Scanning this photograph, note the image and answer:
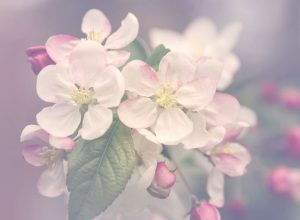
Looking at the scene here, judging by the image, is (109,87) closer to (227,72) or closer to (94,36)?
(94,36)

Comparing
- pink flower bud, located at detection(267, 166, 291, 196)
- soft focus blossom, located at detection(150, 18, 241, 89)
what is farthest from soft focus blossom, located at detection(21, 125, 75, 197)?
pink flower bud, located at detection(267, 166, 291, 196)

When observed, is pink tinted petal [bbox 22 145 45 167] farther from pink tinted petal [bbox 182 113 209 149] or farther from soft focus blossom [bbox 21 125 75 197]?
pink tinted petal [bbox 182 113 209 149]

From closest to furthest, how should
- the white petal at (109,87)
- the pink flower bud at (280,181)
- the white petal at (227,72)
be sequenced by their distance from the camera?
the white petal at (109,87) → the white petal at (227,72) → the pink flower bud at (280,181)

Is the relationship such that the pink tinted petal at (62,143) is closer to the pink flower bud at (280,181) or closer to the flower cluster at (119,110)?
the flower cluster at (119,110)

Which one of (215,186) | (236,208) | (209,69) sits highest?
(209,69)

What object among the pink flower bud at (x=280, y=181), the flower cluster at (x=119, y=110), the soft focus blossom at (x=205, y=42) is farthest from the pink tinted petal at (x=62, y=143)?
the pink flower bud at (x=280, y=181)

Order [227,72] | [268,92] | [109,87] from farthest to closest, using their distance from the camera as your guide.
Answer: [268,92]
[227,72]
[109,87]

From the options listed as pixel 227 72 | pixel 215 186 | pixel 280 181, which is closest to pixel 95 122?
pixel 215 186
